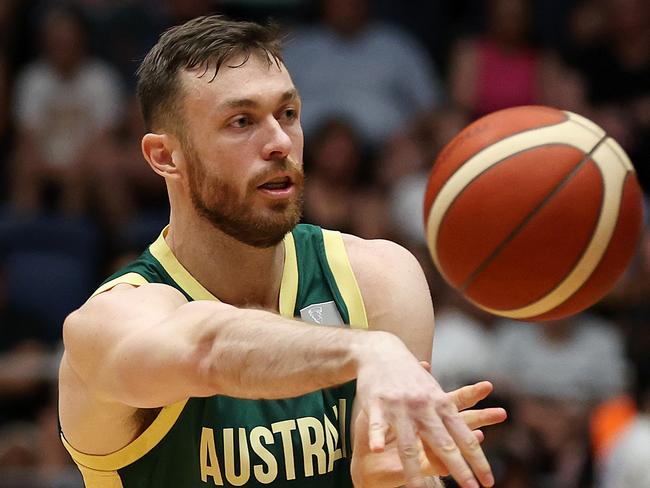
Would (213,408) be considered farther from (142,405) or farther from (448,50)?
(448,50)

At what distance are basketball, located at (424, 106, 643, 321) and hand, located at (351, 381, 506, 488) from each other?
1.24m

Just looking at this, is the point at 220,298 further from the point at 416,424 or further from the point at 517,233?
the point at 416,424

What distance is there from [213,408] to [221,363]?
2.73 feet

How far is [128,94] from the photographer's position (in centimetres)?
1021

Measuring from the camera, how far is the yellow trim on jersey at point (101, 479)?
3.99m

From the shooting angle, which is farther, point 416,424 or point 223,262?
point 223,262

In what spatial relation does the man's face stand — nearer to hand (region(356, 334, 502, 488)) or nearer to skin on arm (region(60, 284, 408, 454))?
skin on arm (region(60, 284, 408, 454))

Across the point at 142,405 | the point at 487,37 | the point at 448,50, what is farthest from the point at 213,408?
the point at 448,50

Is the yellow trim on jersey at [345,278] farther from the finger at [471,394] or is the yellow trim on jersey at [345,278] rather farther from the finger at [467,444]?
the finger at [467,444]

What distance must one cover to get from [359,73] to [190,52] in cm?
597

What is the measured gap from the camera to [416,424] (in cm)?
261

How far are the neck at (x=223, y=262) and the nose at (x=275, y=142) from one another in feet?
1.22

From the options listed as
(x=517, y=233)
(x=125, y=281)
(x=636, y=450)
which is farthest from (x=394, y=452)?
(x=636, y=450)

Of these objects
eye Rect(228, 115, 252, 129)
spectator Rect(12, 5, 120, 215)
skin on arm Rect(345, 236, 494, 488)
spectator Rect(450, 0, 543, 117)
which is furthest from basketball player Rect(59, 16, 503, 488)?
spectator Rect(12, 5, 120, 215)
